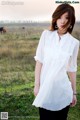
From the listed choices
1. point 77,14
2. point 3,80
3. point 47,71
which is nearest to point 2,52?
point 3,80

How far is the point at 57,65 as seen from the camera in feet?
6.88

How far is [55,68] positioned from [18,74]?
91 cm

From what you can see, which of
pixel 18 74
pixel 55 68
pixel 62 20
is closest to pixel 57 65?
Result: pixel 55 68

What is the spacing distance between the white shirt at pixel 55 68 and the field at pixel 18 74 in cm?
79

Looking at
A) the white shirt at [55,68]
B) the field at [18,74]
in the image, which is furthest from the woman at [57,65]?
the field at [18,74]

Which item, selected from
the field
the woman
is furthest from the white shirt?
the field

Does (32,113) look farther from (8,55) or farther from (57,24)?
(57,24)

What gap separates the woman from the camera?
209 cm

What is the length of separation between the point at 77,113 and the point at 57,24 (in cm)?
113

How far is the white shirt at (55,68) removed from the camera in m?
2.09

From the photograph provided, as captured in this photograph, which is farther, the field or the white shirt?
the field

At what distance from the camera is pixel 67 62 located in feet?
6.96

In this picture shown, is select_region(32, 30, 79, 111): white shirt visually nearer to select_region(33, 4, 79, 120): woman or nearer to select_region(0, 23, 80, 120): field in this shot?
select_region(33, 4, 79, 120): woman

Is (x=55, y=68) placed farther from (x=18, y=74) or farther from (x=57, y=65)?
(x=18, y=74)
